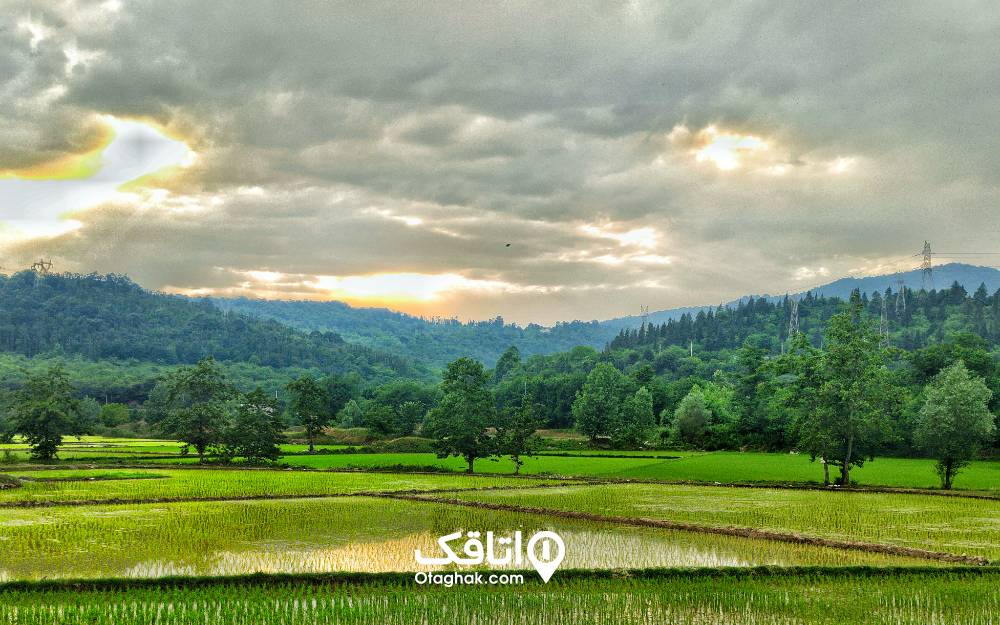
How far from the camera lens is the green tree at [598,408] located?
406 ft

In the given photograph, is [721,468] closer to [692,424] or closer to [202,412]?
[692,424]

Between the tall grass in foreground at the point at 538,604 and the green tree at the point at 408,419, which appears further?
the green tree at the point at 408,419

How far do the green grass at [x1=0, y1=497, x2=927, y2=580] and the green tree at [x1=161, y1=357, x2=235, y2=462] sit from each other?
136ft

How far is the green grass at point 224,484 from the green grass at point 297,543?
20.8ft

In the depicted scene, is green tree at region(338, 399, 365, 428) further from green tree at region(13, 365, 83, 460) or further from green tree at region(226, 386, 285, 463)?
green tree at region(13, 365, 83, 460)

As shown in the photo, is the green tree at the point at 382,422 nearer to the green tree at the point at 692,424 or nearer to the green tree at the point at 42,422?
the green tree at the point at 692,424

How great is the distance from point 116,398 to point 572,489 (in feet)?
586

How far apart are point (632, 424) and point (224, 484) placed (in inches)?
3209

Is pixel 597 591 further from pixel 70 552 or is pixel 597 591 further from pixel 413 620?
pixel 70 552

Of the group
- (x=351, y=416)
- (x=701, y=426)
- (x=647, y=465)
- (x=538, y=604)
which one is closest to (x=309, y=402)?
(x=351, y=416)

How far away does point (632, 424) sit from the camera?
121 metres

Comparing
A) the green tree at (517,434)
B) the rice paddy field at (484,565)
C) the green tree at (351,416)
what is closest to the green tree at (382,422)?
the green tree at (351,416)

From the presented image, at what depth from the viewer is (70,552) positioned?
25.5m

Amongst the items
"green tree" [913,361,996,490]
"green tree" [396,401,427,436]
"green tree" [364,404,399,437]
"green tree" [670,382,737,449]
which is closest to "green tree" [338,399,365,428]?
"green tree" [396,401,427,436]
